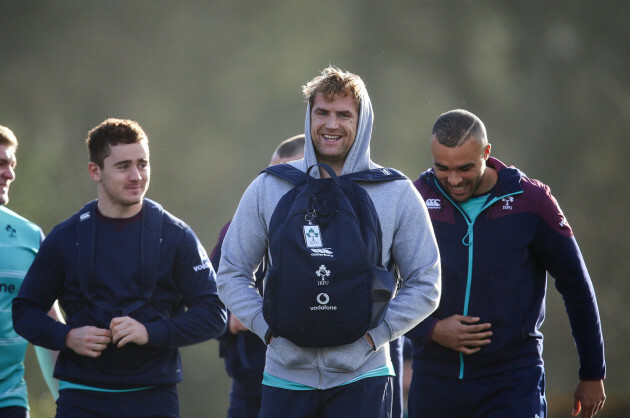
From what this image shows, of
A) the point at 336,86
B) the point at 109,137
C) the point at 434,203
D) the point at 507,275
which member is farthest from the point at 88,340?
the point at 507,275

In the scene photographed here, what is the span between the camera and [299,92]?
12477 mm

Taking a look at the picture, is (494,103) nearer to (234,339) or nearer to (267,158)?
(267,158)

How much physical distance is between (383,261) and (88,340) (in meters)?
1.49

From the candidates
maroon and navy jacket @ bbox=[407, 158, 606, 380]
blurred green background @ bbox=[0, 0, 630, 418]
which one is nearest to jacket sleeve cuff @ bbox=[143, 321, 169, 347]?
maroon and navy jacket @ bbox=[407, 158, 606, 380]

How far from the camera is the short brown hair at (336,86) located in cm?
369

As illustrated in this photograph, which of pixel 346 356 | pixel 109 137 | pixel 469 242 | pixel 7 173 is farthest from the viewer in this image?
pixel 7 173

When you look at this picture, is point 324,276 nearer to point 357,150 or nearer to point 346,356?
point 346,356

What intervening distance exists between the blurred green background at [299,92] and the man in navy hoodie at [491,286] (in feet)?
25.0

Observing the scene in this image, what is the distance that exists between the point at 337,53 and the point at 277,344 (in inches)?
378

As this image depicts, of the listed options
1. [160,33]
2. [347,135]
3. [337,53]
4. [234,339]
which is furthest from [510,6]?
[347,135]

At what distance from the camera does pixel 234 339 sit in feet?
17.7

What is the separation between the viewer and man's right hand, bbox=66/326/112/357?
13.6ft

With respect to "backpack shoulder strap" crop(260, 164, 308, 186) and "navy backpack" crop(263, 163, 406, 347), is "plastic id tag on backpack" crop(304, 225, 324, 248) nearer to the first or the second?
"navy backpack" crop(263, 163, 406, 347)

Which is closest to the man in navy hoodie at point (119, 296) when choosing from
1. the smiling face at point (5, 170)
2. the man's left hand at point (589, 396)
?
the smiling face at point (5, 170)
